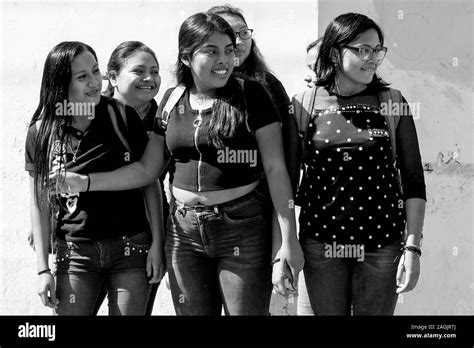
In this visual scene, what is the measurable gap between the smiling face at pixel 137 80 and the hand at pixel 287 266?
115 centimetres

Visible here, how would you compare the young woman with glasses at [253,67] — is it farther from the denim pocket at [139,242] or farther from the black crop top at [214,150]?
the denim pocket at [139,242]

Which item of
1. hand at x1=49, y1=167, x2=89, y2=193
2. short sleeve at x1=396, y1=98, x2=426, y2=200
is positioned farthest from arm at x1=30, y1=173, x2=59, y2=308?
short sleeve at x1=396, y1=98, x2=426, y2=200

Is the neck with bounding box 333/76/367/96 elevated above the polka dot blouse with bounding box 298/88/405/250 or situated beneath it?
elevated above

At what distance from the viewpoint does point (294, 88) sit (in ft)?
15.1

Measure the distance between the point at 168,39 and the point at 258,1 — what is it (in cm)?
58

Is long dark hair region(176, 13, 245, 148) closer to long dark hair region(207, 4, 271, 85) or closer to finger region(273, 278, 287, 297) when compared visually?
long dark hair region(207, 4, 271, 85)

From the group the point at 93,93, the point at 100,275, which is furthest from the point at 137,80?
the point at 100,275

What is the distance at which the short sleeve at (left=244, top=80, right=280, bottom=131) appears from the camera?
3.30 metres

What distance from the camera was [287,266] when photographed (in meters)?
3.27

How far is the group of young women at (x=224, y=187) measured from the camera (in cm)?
327

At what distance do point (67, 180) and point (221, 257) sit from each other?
748 millimetres

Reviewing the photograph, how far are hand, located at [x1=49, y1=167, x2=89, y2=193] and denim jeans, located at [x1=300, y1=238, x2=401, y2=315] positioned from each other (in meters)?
1.00
